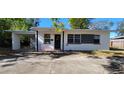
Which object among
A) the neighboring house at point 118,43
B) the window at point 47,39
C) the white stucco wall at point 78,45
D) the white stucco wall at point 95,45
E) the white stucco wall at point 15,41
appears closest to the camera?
the white stucco wall at point 78,45

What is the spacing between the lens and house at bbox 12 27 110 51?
19188 mm

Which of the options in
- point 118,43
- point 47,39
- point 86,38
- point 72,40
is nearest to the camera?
point 47,39

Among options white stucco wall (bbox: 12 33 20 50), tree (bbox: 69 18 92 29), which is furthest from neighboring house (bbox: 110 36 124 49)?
white stucco wall (bbox: 12 33 20 50)

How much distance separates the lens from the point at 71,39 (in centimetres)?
1953

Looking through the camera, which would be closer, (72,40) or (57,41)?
(72,40)

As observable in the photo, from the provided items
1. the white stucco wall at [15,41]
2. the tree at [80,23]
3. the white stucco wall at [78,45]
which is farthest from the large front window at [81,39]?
the tree at [80,23]

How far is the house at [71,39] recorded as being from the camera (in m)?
19.2

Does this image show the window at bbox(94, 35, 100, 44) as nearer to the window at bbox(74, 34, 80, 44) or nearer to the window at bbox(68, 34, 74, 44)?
the window at bbox(74, 34, 80, 44)

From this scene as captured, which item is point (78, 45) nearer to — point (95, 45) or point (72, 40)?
point (72, 40)

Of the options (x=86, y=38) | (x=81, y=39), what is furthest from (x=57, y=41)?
(x=86, y=38)

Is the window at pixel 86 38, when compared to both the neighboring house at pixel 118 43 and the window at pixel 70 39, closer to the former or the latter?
the window at pixel 70 39
